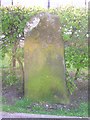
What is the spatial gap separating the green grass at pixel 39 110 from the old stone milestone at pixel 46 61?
13 cm

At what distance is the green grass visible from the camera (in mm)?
2895

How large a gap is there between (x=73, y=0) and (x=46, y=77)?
1088 mm

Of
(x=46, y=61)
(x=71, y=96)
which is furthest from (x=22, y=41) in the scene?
(x=71, y=96)

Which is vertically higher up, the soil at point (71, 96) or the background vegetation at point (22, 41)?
the background vegetation at point (22, 41)

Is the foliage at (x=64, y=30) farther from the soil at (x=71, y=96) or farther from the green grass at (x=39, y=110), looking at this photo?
the green grass at (x=39, y=110)

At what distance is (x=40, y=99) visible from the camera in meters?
3.18

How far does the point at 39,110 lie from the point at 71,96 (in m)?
0.53

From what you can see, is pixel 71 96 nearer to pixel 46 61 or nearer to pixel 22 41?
Answer: pixel 46 61

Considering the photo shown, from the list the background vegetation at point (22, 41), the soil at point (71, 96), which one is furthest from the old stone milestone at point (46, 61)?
the background vegetation at point (22, 41)

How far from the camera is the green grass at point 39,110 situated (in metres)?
2.89

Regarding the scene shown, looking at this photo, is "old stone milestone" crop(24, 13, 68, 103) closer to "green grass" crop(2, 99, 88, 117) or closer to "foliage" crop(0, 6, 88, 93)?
"green grass" crop(2, 99, 88, 117)

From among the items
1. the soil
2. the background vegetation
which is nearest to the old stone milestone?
the soil

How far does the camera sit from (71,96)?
338cm

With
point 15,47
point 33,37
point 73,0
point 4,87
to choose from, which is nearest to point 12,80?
point 4,87
